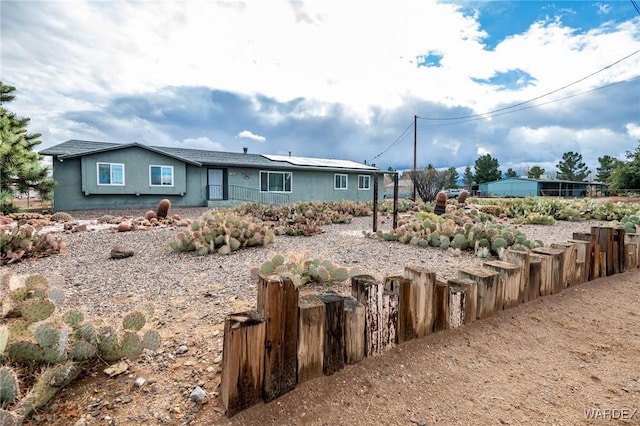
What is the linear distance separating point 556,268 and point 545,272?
0.18m

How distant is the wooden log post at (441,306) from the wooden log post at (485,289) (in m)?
0.31

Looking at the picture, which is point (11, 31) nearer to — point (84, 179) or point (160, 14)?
point (160, 14)

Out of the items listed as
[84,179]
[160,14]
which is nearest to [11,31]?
[160,14]

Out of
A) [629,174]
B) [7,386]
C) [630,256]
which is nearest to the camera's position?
[7,386]

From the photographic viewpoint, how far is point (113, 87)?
30.8ft

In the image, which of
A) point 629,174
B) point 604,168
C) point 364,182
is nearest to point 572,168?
point 604,168

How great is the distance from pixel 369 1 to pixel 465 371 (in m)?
5.56

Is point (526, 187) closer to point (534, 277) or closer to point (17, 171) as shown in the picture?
point (534, 277)

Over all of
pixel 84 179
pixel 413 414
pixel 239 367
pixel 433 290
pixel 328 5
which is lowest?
pixel 413 414

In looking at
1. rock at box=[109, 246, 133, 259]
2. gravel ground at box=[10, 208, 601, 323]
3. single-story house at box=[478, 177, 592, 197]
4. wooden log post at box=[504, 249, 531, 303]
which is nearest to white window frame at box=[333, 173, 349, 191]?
gravel ground at box=[10, 208, 601, 323]

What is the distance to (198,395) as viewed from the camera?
48.6 inches

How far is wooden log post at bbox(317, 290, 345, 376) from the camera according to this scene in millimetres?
1410

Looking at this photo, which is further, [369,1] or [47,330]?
[369,1]

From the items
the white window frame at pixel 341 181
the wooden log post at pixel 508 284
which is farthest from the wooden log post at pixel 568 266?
the white window frame at pixel 341 181
